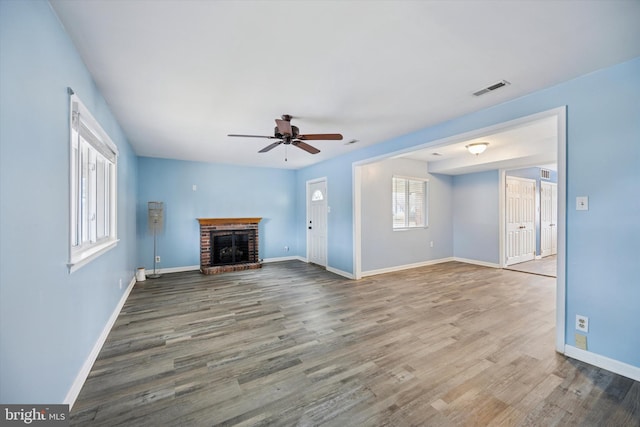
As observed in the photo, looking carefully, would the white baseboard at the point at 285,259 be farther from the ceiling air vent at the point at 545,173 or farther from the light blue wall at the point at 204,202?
the ceiling air vent at the point at 545,173

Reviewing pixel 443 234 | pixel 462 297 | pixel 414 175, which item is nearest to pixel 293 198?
pixel 414 175

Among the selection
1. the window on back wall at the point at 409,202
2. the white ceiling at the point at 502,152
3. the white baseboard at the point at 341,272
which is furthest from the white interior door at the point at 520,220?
the white baseboard at the point at 341,272

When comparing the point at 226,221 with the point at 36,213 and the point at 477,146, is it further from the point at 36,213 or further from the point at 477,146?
the point at 477,146

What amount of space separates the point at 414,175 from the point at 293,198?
130 inches

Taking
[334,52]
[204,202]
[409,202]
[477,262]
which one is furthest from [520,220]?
[204,202]

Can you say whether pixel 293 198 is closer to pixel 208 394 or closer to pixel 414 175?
pixel 414 175

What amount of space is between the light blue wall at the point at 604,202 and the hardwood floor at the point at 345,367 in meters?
0.42

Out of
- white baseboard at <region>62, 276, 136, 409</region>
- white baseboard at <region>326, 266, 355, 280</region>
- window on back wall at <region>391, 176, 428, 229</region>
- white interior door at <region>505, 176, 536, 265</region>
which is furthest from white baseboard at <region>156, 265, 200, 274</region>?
white interior door at <region>505, 176, 536, 265</region>

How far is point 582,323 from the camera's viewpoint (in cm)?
234

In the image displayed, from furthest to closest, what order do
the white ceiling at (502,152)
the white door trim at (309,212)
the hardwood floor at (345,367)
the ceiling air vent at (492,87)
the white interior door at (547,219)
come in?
the white interior door at (547,219), the white door trim at (309,212), the white ceiling at (502,152), the ceiling air vent at (492,87), the hardwood floor at (345,367)

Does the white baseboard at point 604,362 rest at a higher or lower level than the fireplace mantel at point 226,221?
lower

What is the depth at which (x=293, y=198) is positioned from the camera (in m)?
7.41

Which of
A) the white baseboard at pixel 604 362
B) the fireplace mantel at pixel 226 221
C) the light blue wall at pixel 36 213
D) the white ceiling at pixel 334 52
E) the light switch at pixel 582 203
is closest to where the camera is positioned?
the light blue wall at pixel 36 213

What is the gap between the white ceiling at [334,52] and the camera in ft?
5.23
